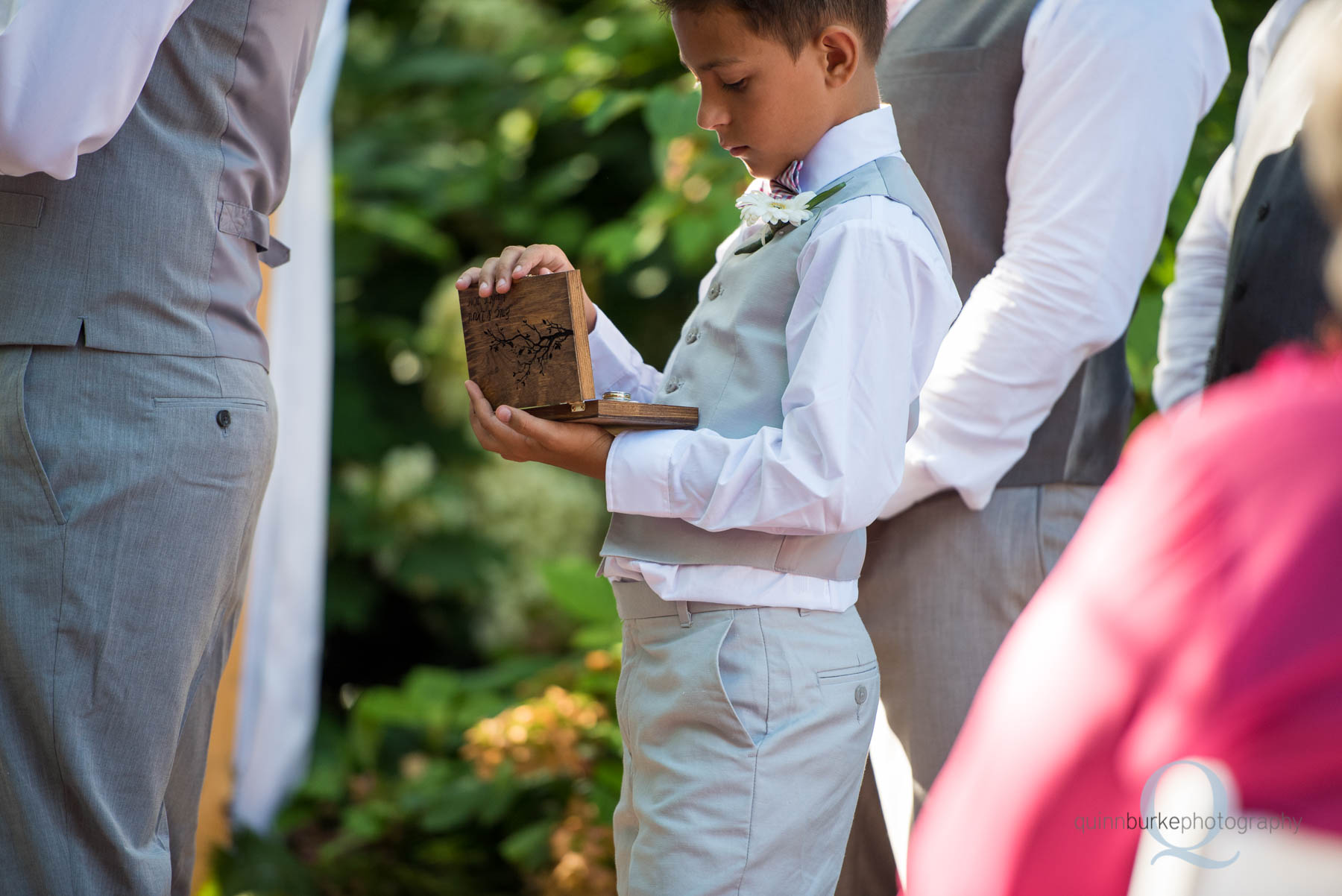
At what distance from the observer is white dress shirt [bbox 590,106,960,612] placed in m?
1.12

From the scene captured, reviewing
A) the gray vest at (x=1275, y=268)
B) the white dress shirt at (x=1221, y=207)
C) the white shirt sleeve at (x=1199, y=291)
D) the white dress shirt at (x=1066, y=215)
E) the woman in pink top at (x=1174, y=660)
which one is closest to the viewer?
the woman in pink top at (x=1174, y=660)

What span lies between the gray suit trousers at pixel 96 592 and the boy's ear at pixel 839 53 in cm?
73

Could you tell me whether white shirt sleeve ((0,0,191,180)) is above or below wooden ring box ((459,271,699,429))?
above

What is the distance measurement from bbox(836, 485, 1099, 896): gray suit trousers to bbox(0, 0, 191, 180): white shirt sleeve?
105 cm

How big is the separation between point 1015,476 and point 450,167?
3665mm

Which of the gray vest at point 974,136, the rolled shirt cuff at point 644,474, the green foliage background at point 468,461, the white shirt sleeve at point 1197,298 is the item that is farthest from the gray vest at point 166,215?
the white shirt sleeve at point 1197,298

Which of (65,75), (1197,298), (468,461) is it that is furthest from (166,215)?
(468,461)

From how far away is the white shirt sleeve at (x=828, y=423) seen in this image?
3.66 ft

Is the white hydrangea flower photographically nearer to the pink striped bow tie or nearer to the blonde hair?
the pink striped bow tie

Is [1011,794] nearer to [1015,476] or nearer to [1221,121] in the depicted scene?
[1015,476]

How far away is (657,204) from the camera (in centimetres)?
300

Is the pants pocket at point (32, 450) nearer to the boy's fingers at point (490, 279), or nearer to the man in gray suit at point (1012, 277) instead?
the boy's fingers at point (490, 279)

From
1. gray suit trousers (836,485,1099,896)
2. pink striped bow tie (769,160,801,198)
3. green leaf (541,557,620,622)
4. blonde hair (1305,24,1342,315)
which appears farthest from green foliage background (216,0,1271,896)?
blonde hair (1305,24,1342,315)

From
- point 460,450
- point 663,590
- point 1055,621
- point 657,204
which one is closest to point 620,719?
point 663,590
